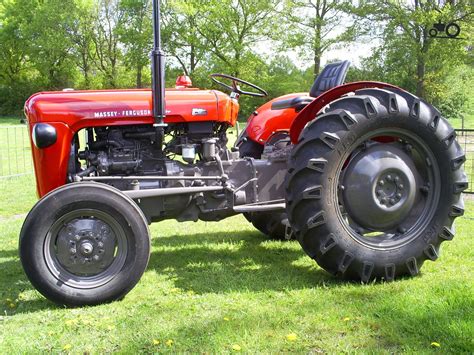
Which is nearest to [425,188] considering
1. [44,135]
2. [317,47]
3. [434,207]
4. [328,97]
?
[434,207]

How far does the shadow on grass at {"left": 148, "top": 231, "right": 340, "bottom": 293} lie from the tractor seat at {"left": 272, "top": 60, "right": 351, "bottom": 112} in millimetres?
1392

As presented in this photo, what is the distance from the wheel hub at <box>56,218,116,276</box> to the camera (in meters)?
3.36

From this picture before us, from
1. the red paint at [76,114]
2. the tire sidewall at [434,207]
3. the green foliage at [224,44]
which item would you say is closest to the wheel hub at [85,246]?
the red paint at [76,114]

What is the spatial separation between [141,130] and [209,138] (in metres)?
0.56

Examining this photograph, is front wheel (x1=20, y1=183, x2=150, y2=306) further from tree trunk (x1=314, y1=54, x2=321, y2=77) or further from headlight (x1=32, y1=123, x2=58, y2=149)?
tree trunk (x1=314, y1=54, x2=321, y2=77)

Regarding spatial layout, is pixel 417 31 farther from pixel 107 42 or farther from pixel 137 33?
pixel 107 42


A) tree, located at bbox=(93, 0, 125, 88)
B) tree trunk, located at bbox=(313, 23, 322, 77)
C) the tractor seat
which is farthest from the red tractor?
tree, located at bbox=(93, 0, 125, 88)

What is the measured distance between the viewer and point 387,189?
148 inches

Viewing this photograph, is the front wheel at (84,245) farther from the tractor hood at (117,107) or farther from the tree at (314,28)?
the tree at (314,28)

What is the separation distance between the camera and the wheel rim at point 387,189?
12.2 feet

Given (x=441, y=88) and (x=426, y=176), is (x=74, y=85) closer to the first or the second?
(x=441, y=88)

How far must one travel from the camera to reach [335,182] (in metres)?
3.61

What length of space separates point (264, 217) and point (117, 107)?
79.2 inches

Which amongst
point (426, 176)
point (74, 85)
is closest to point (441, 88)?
point (426, 176)
